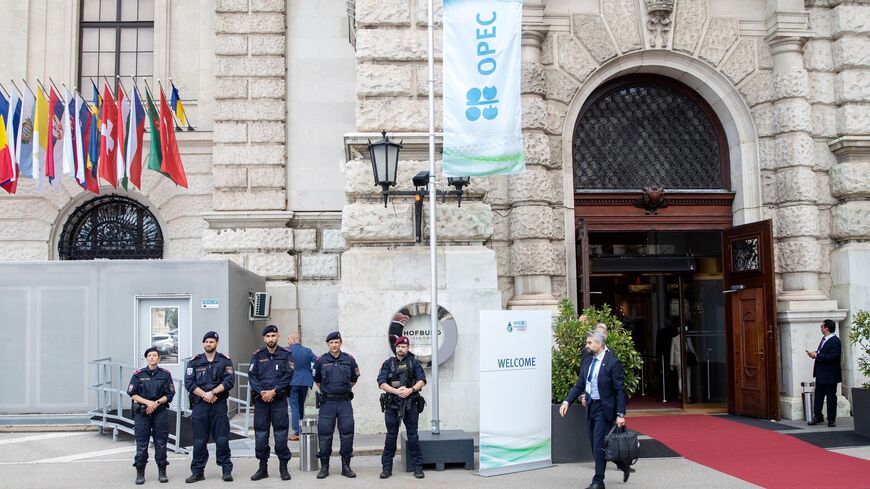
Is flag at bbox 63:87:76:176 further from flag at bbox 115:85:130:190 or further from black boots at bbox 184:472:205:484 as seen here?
black boots at bbox 184:472:205:484

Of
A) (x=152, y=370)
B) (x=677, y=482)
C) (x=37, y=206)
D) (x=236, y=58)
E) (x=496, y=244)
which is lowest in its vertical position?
(x=677, y=482)

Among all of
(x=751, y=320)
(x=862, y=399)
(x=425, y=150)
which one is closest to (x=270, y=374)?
(x=425, y=150)

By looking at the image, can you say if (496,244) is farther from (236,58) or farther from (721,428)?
(236,58)

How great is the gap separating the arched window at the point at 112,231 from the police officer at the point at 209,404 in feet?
29.7

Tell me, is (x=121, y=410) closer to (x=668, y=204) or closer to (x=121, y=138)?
(x=121, y=138)

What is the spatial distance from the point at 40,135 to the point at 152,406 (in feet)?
31.0

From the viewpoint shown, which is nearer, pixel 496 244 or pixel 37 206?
pixel 496 244

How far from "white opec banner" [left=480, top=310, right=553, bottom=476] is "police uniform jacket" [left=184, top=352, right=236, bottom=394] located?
317cm

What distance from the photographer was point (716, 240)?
16922 millimetres

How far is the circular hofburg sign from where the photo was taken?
12797 mm

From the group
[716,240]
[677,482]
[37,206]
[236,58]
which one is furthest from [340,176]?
[677,482]

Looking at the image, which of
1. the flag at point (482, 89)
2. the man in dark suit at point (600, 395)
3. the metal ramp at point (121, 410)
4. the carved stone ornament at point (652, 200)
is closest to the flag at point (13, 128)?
the metal ramp at point (121, 410)

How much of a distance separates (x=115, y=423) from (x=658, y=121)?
429 inches

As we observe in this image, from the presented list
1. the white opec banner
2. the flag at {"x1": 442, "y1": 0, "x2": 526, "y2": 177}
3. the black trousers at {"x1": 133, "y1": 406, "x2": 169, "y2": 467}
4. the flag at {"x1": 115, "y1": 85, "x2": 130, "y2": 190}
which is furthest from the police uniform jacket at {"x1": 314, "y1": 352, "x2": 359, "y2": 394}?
the flag at {"x1": 115, "y1": 85, "x2": 130, "y2": 190}
